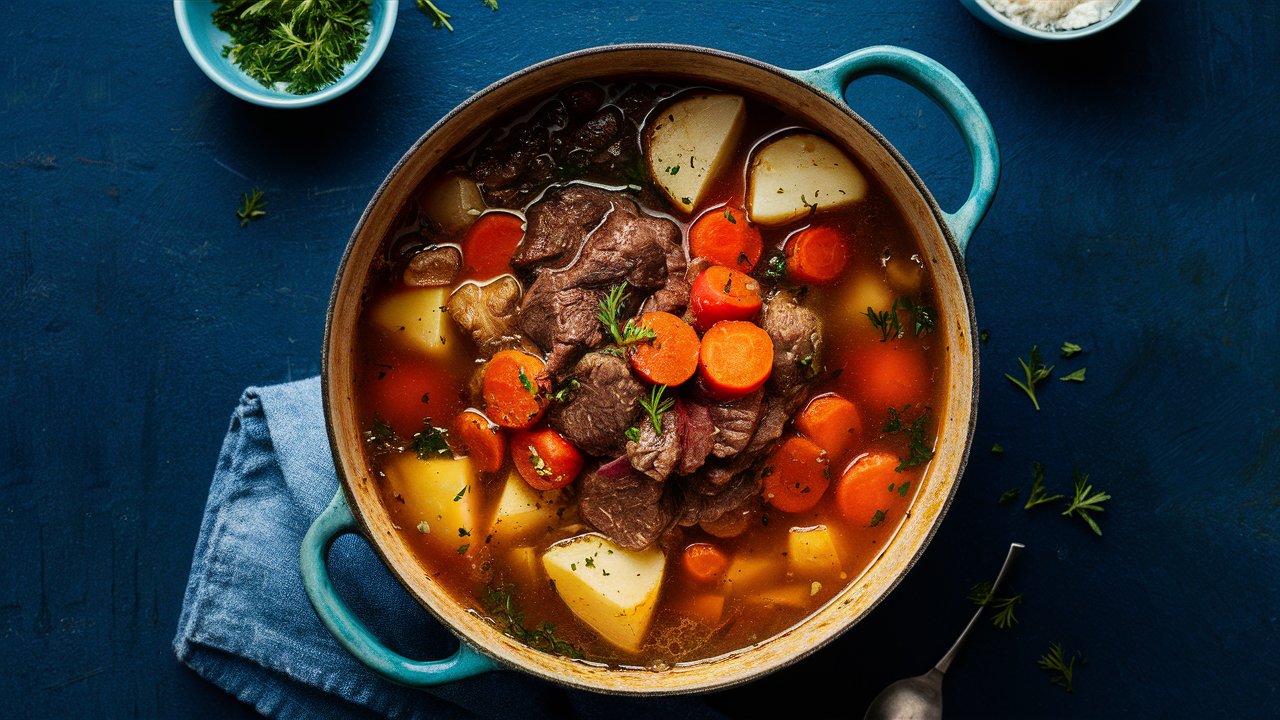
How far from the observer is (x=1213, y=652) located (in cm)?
275

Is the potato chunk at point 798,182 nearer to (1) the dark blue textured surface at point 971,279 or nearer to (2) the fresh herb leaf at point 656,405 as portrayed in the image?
(1) the dark blue textured surface at point 971,279

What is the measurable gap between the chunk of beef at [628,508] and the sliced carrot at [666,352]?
256 mm

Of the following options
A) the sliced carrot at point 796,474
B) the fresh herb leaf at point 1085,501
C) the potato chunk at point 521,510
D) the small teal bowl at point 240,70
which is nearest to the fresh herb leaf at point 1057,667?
the fresh herb leaf at point 1085,501

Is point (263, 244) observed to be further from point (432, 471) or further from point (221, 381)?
point (432, 471)

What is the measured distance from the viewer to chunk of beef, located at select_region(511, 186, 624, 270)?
2428 mm

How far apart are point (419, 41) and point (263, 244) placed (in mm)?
740

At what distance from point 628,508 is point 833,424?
1.92 feet

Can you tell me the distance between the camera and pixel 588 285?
93.9 inches

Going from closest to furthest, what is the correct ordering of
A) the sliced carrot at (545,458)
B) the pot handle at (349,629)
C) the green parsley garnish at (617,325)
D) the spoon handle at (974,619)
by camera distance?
the pot handle at (349,629)
the green parsley garnish at (617,325)
the sliced carrot at (545,458)
the spoon handle at (974,619)

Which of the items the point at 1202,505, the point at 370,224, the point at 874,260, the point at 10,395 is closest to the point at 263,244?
the point at 370,224

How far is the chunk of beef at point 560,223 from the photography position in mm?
2428

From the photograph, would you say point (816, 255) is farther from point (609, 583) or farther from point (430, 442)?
point (430, 442)

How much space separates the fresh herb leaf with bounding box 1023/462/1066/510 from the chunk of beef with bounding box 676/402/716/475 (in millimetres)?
1026

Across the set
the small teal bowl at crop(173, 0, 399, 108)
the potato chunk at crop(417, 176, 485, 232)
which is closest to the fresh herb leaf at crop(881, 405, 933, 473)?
the potato chunk at crop(417, 176, 485, 232)
